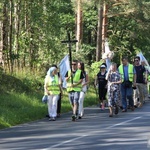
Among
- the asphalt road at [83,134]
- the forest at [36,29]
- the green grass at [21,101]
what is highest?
the forest at [36,29]

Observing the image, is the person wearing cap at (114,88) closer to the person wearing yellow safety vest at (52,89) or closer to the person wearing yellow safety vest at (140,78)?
the person wearing yellow safety vest at (52,89)

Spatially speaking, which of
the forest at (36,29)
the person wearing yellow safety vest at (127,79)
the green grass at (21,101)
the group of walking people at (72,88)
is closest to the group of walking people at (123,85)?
the person wearing yellow safety vest at (127,79)

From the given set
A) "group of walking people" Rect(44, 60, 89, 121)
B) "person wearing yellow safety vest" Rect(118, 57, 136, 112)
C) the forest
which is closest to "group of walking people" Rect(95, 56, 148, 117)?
"person wearing yellow safety vest" Rect(118, 57, 136, 112)

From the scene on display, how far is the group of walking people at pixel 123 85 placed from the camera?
730 inches

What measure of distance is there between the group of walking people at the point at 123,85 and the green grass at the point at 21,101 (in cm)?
178

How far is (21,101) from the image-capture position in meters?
20.4

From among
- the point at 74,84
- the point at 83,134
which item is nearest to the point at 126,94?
the point at 74,84

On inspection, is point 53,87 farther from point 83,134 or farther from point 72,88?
point 83,134

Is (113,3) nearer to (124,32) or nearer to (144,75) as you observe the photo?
(124,32)

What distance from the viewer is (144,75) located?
23.1 metres

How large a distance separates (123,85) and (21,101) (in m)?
3.97

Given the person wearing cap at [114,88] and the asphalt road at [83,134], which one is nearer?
the asphalt road at [83,134]

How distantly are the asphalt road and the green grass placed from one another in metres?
0.59

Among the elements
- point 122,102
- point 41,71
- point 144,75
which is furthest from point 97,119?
point 41,71
